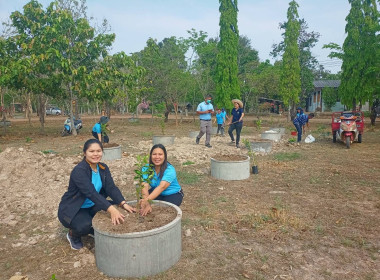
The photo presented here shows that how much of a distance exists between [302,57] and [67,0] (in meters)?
20.2

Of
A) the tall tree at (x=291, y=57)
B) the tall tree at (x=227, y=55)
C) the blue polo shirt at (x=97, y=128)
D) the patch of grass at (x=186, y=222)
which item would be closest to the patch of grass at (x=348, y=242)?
the patch of grass at (x=186, y=222)

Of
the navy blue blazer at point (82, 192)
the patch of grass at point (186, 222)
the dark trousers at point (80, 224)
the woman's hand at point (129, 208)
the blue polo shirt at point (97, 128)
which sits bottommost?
the patch of grass at point (186, 222)

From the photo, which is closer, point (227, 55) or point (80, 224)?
point (80, 224)

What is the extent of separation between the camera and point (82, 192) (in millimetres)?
3037

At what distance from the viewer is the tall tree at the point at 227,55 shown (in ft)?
70.6

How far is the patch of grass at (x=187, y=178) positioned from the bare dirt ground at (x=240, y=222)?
2cm

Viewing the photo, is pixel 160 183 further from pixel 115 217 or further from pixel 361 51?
pixel 361 51

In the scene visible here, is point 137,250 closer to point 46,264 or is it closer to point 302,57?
point 46,264

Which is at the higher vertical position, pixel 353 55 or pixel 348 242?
pixel 353 55

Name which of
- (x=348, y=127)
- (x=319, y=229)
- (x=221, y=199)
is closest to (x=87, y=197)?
(x=221, y=199)

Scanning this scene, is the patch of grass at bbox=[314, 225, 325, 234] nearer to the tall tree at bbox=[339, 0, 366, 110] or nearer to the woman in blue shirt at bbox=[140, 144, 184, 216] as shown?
the woman in blue shirt at bbox=[140, 144, 184, 216]

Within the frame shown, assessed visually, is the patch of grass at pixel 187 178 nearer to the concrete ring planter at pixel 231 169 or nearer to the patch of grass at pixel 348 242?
the concrete ring planter at pixel 231 169

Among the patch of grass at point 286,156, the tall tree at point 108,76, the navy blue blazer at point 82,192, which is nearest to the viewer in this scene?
the navy blue blazer at point 82,192

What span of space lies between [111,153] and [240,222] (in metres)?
5.13
